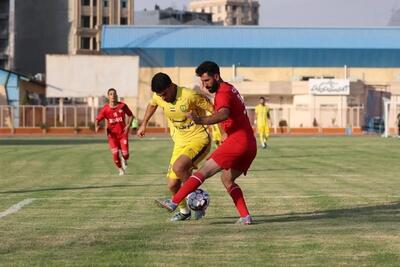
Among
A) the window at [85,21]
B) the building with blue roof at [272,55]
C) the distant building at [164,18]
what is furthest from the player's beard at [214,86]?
the distant building at [164,18]

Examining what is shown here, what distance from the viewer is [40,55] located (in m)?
117

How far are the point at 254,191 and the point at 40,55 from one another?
334ft

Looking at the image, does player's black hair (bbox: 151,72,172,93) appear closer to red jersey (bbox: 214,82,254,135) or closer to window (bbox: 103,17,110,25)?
red jersey (bbox: 214,82,254,135)

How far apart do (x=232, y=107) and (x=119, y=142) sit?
1235 cm

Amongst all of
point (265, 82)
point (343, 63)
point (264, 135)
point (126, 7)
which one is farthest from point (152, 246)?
point (126, 7)

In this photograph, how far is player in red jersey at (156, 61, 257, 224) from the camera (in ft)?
37.9

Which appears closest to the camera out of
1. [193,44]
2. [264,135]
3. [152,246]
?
[152,246]

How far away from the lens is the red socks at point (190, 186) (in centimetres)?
1166

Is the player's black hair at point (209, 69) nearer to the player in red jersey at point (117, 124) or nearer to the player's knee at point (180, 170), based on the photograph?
the player's knee at point (180, 170)

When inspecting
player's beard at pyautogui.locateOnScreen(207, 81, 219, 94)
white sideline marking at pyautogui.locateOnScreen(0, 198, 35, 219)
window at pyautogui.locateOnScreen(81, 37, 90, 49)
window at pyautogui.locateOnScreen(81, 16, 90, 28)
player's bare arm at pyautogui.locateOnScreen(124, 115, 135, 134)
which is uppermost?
window at pyautogui.locateOnScreen(81, 16, 90, 28)

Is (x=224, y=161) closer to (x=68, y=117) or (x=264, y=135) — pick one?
(x=264, y=135)

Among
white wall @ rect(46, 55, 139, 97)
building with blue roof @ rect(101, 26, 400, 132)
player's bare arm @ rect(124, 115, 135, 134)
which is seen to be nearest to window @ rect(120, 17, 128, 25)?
building with blue roof @ rect(101, 26, 400, 132)

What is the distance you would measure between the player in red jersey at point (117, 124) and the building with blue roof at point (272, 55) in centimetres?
6237

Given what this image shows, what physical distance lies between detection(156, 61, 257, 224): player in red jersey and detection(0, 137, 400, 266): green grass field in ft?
1.37
